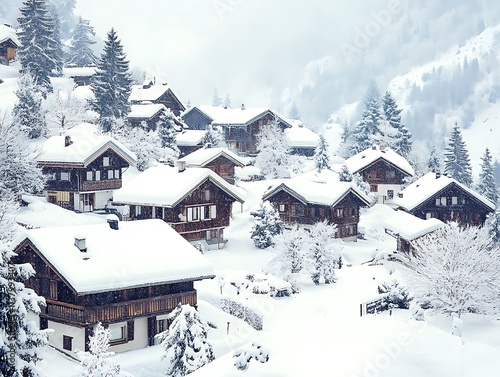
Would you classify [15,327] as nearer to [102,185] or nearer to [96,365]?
[96,365]

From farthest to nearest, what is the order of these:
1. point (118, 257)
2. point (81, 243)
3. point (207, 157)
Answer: point (207, 157)
point (118, 257)
point (81, 243)

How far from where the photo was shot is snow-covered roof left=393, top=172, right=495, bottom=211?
67.8 meters

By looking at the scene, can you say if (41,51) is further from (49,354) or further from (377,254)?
(49,354)

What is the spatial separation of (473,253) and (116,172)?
37247mm

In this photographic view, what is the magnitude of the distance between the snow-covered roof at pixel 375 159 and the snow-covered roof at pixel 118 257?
48.8 m

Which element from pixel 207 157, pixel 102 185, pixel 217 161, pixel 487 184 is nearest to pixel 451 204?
pixel 487 184

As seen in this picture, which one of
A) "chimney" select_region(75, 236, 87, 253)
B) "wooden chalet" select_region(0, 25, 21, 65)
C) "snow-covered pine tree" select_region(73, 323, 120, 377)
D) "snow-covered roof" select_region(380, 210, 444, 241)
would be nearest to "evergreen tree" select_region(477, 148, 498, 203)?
"snow-covered roof" select_region(380, 210, 444, 241)

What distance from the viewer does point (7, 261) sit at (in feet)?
63.5

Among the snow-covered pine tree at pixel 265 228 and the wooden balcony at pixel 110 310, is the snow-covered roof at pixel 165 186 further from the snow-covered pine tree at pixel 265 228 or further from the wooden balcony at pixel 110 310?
the wooden balcony at pixel 110 310

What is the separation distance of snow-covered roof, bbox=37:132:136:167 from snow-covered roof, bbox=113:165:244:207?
19.0 ft

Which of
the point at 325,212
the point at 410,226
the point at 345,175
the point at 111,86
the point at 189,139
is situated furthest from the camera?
the point at 189,139

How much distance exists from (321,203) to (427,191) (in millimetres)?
14180

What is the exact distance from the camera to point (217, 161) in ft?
250

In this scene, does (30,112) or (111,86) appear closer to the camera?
(30,112)
